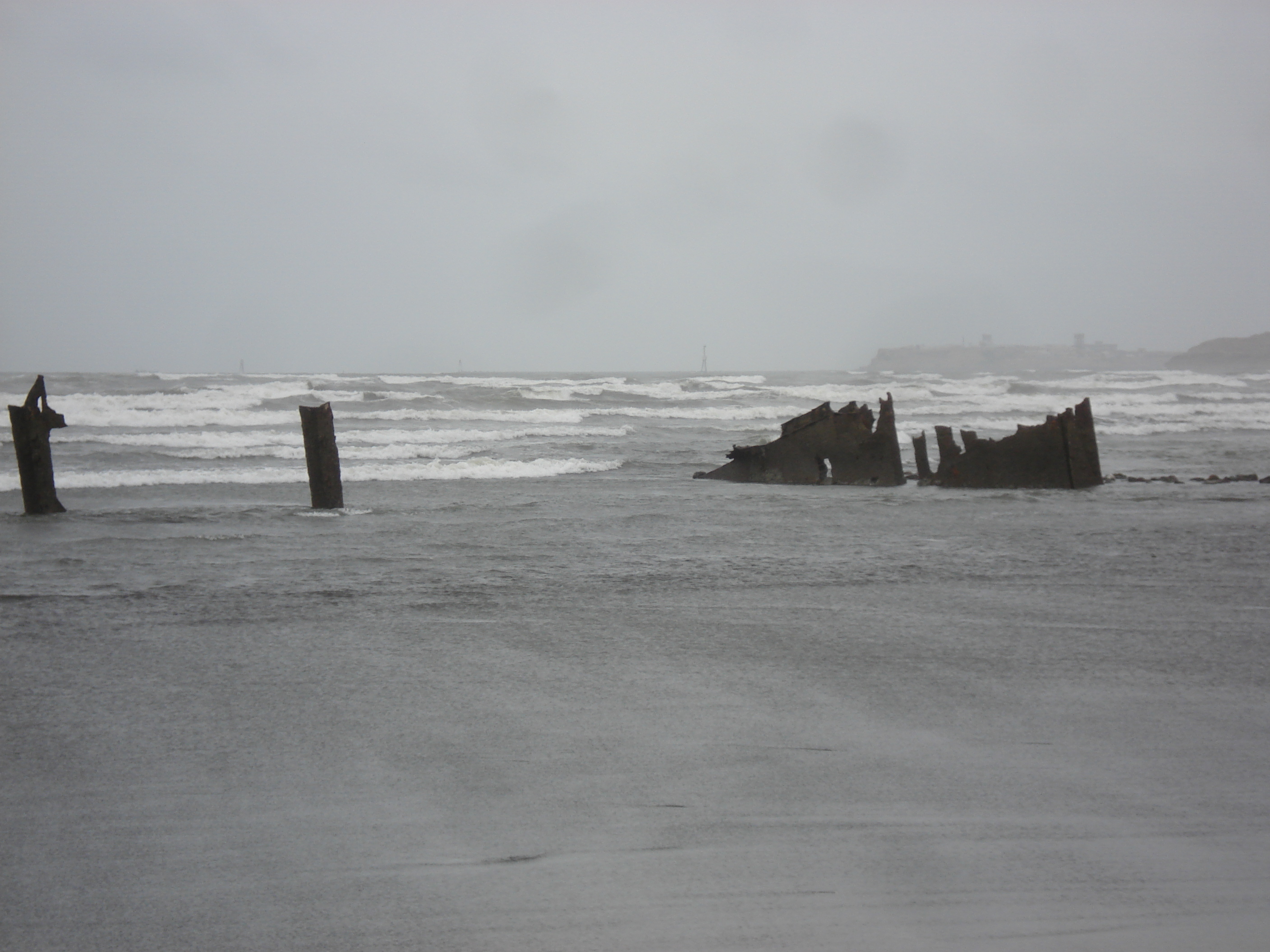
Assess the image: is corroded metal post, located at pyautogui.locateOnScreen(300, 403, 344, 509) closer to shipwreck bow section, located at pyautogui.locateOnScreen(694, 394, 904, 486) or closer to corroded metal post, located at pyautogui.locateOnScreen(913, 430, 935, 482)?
shipwreck bow section, located at pyautogui.locateOnScreen(694, 394, 904, 486)

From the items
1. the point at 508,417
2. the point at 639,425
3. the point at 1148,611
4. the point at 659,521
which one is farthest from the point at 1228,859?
the point at 508,417

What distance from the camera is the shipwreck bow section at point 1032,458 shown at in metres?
12.3

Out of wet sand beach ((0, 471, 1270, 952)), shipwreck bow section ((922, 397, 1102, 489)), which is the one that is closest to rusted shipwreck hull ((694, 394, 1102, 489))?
shipwreck bow section ((922, 397, 1102, 489))

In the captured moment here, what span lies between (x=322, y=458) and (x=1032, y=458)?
8271 mm

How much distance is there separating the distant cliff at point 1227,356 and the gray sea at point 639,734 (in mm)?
107975

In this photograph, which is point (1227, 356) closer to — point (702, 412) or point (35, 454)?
point (702, 412)

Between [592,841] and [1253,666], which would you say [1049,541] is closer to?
[1253,666]

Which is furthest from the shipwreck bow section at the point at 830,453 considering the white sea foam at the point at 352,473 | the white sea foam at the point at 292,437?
the white sea foam at the point at 292,437

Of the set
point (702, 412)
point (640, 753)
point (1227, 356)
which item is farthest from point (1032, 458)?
point (1227, 356)

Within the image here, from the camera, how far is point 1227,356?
11544 cm

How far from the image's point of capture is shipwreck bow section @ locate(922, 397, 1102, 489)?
485 inches

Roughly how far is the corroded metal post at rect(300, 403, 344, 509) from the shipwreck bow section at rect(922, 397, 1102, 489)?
707 cm

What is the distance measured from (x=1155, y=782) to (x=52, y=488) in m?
10.7

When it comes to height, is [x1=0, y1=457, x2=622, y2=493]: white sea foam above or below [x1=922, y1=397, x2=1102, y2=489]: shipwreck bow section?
above
